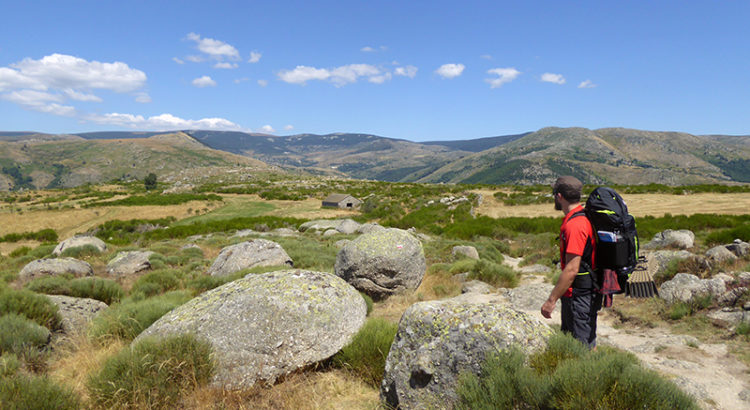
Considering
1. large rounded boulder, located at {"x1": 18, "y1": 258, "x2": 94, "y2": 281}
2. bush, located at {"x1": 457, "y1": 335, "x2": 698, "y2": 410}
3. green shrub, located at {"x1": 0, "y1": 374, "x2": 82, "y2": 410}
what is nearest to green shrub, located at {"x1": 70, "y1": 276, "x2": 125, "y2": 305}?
large rounded boulder, located at {"x1": 18, "y1": 258, "x2": 94, "y2": 281}

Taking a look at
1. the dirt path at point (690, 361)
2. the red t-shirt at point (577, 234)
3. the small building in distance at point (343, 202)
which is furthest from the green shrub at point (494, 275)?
the small building in distance at point (343, 202)

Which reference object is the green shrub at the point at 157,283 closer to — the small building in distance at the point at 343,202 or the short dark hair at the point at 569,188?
the short dark hair at the point at 569,188

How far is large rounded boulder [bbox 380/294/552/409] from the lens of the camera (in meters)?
3.80

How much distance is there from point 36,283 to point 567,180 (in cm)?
1339

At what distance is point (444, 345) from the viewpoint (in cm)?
396

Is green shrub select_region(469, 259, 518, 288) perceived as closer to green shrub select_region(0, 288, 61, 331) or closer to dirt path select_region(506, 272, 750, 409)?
dirt path select_region(506, 272, 750, 409)

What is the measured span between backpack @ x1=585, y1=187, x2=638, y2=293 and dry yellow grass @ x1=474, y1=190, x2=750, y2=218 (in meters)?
34.3

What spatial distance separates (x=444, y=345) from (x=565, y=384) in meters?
1.32

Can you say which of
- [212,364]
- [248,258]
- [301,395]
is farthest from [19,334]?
[248,258]

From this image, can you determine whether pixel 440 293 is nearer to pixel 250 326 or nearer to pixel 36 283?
pixel 250 326

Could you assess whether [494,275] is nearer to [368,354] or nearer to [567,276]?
[368,354]

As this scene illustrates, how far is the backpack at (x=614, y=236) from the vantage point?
12.8 feet

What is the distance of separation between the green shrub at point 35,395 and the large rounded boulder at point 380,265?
7203mm

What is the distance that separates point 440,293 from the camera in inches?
456
